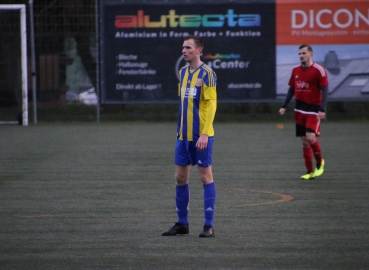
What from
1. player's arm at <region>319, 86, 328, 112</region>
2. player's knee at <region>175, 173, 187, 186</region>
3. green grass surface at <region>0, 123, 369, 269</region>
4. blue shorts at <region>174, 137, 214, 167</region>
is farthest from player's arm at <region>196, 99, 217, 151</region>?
player's arm at <region>319, 86, 328, 112</region>

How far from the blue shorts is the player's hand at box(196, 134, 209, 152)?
103 millimetres

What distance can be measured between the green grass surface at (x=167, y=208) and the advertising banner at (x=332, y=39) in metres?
4.78

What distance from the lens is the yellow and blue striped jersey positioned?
22.0ft

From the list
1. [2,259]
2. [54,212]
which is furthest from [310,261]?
[54,212]

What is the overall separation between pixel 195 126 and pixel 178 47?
1460cm

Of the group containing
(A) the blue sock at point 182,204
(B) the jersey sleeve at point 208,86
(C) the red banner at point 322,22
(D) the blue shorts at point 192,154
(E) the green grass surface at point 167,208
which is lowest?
(E) the green grass surface at point 167,208

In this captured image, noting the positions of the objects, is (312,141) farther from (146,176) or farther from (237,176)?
(146,176)

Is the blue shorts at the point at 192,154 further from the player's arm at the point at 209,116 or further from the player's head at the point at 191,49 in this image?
the player's head at the point at 191,49

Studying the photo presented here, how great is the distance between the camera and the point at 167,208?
27.7 ft

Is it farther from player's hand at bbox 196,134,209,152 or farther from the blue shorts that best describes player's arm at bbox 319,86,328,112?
player's hand at bbox 196,134,209,152

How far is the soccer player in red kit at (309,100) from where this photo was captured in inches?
Answer: 429

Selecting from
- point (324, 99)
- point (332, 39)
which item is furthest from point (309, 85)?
point (332, 39)

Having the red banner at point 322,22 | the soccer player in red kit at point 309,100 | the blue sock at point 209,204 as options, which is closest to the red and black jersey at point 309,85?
the soccer player in red kit at point 309,100

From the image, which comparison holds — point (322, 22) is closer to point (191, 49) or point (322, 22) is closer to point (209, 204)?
point (191, 49)
